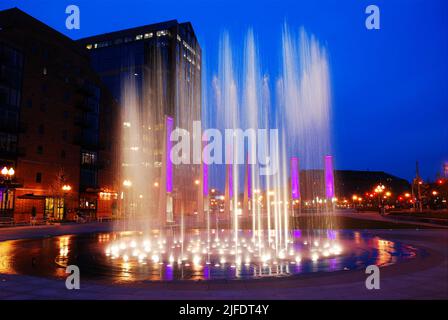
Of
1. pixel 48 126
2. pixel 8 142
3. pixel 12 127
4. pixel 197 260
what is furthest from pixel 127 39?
pixel 197 260

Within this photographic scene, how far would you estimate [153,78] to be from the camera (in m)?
108

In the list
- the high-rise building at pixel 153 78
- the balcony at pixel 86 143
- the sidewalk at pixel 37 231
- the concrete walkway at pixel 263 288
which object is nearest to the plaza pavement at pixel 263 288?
the concrete walkway at pixel 263 288

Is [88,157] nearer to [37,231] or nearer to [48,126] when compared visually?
[48,126]

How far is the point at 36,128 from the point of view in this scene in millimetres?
52781

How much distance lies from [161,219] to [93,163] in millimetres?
32199

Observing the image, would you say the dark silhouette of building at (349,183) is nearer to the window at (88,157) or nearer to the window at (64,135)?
the window at (88,157)

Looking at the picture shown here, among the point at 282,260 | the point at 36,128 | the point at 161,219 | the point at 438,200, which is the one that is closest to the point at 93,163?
the point at 36,128

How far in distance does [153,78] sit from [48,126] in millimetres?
56970

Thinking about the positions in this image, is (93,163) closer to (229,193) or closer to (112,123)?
(112,123)

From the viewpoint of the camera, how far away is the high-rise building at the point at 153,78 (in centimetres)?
9831

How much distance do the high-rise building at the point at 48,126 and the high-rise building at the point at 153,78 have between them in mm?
27026

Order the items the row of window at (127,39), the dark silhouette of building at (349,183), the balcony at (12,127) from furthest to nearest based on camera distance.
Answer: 1. the dark silhouette of building at (349,183)
2. the row of window at (127,39)
3. the balcony at (12,127)

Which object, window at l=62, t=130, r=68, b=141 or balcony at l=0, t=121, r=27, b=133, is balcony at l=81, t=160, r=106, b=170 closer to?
window at l=62, t=130, r=68, b=141

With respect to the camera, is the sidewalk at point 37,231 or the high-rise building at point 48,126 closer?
the sidewalk at point 37,231
